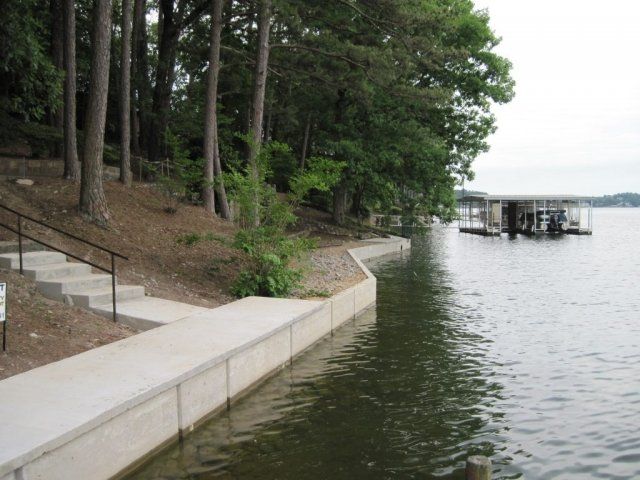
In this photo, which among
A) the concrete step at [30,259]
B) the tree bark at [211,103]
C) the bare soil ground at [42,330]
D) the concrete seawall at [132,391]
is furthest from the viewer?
the tree bark at [211,103]

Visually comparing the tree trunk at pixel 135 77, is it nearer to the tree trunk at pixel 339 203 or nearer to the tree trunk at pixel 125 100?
the tree trunk at pixel 125 100

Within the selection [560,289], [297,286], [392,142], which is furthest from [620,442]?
[392,142]

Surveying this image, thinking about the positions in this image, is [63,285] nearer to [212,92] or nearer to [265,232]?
[265,232]

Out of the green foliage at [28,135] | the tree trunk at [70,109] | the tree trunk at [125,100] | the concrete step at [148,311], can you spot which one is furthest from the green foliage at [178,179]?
the green foliage at [28,135]

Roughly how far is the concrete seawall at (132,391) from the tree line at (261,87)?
514 cm

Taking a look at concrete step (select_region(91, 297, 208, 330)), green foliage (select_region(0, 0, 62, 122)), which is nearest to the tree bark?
green foliage (select_region(0, 0, 62, 122))

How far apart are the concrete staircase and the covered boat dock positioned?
42790mm

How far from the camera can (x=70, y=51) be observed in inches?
615

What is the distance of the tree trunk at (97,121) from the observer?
1232 centimetres

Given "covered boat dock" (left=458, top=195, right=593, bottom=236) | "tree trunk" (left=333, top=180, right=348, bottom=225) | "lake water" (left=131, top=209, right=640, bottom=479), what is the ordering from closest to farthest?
"lake water" (left=131, top=209, right=640, bottom=479) < "tree trunk" (left=333, top=180, right=348, bottom=225) < "covered boat dock" (left=458, top=195, right=593, bottom=236)

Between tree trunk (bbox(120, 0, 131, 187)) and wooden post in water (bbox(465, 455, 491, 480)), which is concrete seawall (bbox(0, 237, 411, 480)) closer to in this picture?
wooden post in water (bbox(465, 455, 491, 480))

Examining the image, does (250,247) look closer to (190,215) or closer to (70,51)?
(190,215)

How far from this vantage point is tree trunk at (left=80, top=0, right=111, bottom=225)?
1232 centimetres

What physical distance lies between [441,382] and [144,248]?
7520mm
